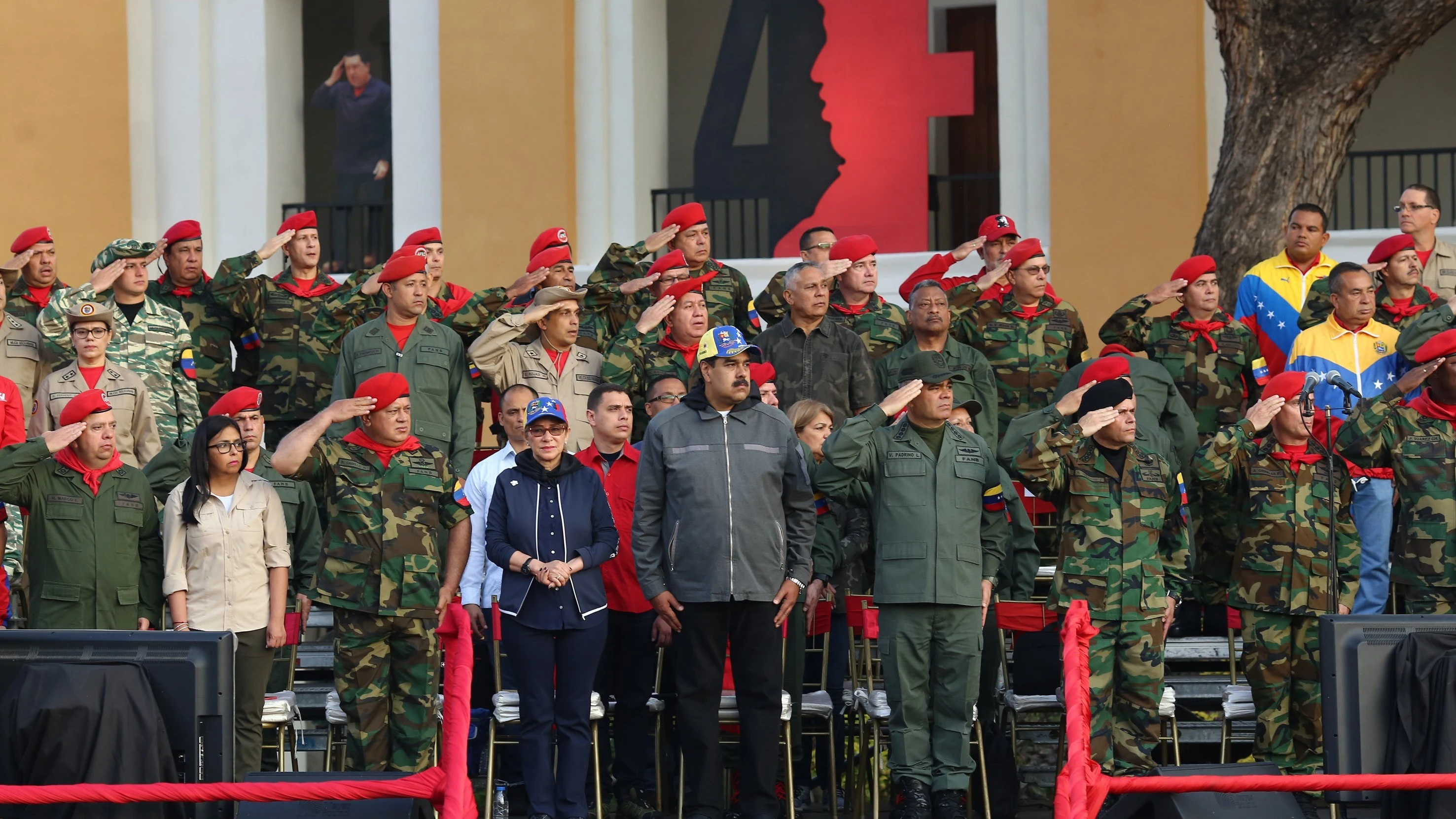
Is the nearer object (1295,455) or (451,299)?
(1295,455)

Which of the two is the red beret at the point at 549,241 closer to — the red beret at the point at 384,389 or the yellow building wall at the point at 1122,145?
the red beret at the point at 384,389

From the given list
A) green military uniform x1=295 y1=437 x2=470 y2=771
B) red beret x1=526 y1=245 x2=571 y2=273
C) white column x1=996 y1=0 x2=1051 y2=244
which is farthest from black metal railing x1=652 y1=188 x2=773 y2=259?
green military uniform x1=295 y1=437 x2=470 y2=771

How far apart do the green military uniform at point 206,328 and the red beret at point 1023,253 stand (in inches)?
186

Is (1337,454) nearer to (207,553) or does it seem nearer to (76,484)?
(207,553)

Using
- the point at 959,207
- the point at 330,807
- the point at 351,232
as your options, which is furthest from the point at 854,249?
the point at 351,232

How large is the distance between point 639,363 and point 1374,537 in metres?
3.94

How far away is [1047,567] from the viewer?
9969mm

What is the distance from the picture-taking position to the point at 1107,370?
843 cm

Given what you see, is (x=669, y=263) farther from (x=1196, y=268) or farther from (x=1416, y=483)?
(x=1416, y=483)

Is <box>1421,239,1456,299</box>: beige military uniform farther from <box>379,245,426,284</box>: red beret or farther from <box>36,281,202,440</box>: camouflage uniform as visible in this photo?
<box>36,281,202,440</box>: camouflage uniform

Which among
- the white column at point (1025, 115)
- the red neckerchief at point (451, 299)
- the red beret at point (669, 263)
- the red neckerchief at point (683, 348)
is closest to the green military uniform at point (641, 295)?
the red beret at point (669, 263)

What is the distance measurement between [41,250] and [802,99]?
6448mm

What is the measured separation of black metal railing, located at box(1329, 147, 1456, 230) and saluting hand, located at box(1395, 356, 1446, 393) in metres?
5.95

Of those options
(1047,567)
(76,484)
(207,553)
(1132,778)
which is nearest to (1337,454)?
(1047,567)
